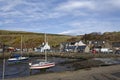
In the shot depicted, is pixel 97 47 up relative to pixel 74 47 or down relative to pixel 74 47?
down

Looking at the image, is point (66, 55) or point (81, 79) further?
point (66, 55)

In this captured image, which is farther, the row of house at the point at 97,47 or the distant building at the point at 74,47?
the distant building at the point at 74,47

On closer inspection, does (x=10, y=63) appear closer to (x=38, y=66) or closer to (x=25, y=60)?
(x=25, y=60)

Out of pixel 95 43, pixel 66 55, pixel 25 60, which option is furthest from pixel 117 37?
pixel 25 60

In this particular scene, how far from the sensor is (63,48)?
493 ft

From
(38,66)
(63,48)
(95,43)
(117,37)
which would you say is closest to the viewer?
(38,66)

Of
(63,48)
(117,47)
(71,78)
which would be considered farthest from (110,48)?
(71,78)

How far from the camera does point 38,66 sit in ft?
221

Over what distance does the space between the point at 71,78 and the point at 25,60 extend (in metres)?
62.5

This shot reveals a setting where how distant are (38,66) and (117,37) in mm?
115513

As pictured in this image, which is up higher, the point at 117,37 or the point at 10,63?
the point at 117,37

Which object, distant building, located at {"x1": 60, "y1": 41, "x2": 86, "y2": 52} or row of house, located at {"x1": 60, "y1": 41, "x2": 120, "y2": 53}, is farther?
distant building, located at {"x1": 60, "y1": 41, "x2": 86, "y2": 52}

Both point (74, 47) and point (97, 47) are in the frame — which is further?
point (74, 47)

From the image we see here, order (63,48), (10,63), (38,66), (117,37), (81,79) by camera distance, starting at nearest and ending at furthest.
→ (81,79), (38,66), (10,63), (63,48), (117,37)
